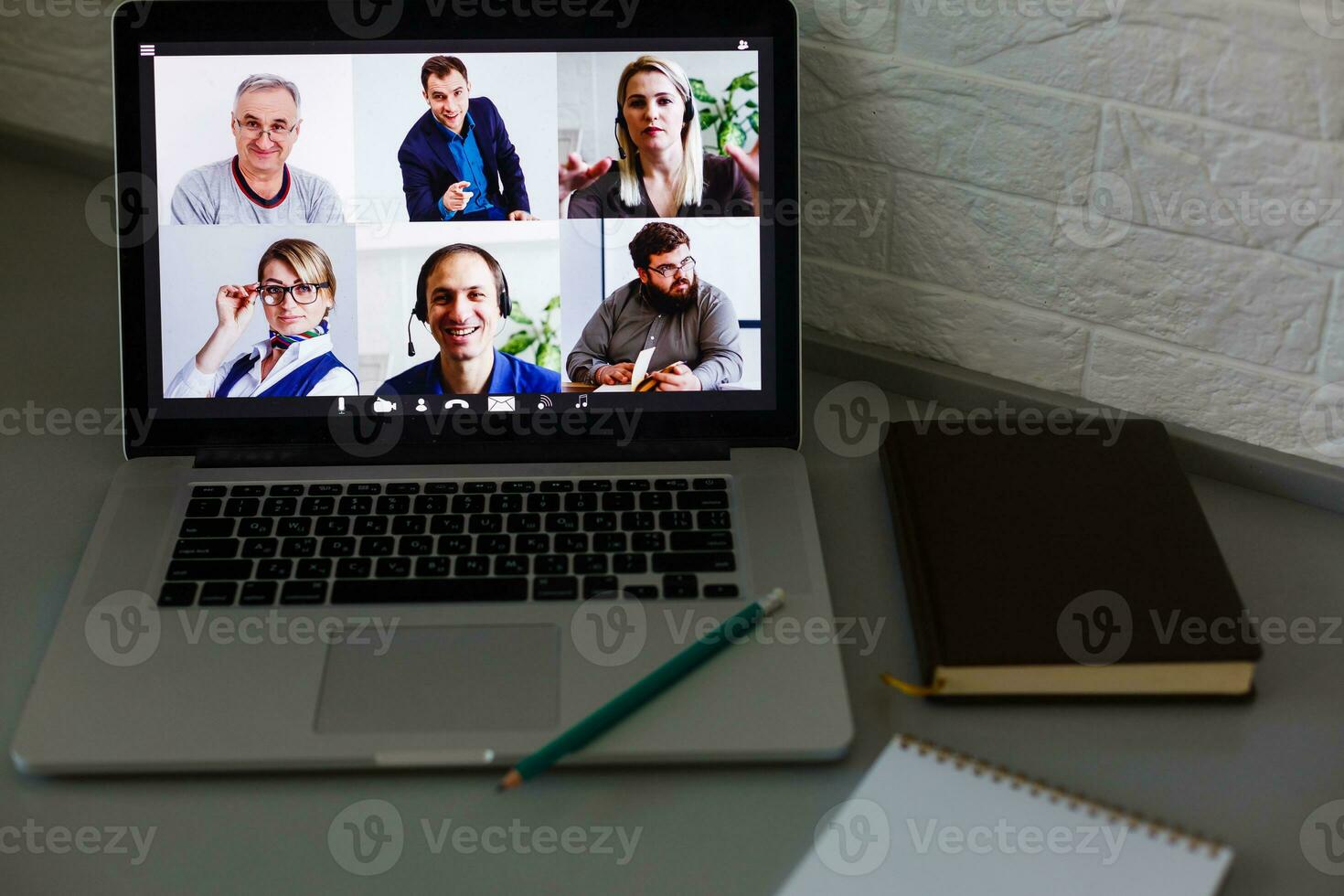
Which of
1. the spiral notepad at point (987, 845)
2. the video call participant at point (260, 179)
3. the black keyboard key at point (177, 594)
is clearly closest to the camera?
the spiral notepad at point (987, 845)

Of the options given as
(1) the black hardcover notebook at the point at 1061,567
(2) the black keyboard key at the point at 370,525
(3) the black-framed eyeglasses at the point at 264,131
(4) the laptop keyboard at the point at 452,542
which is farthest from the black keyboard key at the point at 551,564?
(3) the black-framed eyeglasses at the point at 264,131

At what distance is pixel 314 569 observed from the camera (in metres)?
0.75

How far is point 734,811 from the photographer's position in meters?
0.63

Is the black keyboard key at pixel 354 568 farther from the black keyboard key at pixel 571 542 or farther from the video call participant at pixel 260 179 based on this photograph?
the video call participant at pixel 260 179

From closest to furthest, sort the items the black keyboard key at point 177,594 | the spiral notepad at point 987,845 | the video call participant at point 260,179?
1. the spiral notepad at point 987,845
2. the black keyboard key at point 177,594
3. the video call participant at point 260,179

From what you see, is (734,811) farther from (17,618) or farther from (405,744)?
(17,618)

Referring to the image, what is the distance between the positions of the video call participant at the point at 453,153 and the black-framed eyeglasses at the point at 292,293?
0.27ft

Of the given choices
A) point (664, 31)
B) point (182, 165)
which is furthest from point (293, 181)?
point (664, 31)

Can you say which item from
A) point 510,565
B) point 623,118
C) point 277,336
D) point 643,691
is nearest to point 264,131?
point 277,336

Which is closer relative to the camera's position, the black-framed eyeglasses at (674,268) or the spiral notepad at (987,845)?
the spiral notepad at (987,845)

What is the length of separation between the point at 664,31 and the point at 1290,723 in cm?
56

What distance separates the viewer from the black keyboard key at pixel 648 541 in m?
0.76

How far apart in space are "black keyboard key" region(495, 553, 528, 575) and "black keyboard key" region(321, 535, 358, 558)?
9 centimetres

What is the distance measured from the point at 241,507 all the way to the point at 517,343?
8.0 inches
